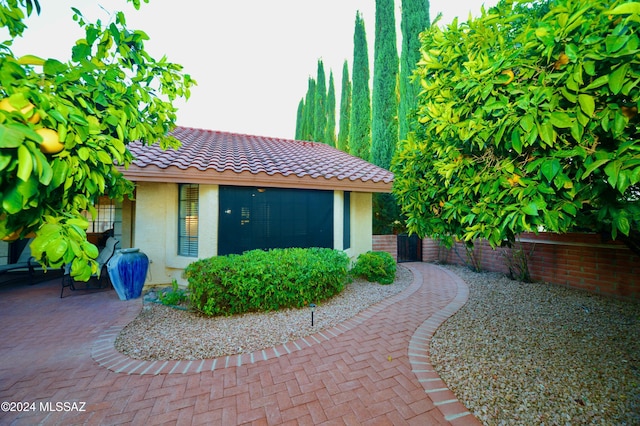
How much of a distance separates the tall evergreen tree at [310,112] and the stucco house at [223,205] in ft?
66.8

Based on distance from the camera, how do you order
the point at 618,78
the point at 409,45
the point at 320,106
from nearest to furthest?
1. the point at 618,78
2. the point at 409,45
3. the point at 320,106

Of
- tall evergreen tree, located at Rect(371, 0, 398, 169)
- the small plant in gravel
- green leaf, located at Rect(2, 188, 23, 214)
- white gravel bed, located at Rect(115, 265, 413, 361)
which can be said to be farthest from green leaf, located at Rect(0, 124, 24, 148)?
tall evergreen tree, located at Rect(371, 0, 398, 169)

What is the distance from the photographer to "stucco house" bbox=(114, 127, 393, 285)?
5947mm

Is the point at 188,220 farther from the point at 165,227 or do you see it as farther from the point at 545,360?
the point at 545,360

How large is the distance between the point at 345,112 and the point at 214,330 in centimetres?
1949

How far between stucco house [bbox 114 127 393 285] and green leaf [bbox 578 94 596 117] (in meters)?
5.39

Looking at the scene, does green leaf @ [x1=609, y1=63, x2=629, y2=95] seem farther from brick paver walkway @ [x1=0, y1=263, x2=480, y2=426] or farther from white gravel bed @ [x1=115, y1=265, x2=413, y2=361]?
white gravel bed @ [x1=115, y1=265, x2=413, y2=361]

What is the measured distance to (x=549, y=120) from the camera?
1.68m

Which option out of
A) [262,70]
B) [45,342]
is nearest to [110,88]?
[45,342]

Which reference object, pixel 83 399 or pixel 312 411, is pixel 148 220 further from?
pixel 312 411

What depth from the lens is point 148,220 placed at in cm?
648

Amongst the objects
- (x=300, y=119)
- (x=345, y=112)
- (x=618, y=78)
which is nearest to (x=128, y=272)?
(x=618, y=78)

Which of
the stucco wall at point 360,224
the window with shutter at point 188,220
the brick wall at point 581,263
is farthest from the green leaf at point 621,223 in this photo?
the window with shutter at point 188,220

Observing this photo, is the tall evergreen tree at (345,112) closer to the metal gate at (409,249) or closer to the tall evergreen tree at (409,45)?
the tall evergreen tree at (409,45)
